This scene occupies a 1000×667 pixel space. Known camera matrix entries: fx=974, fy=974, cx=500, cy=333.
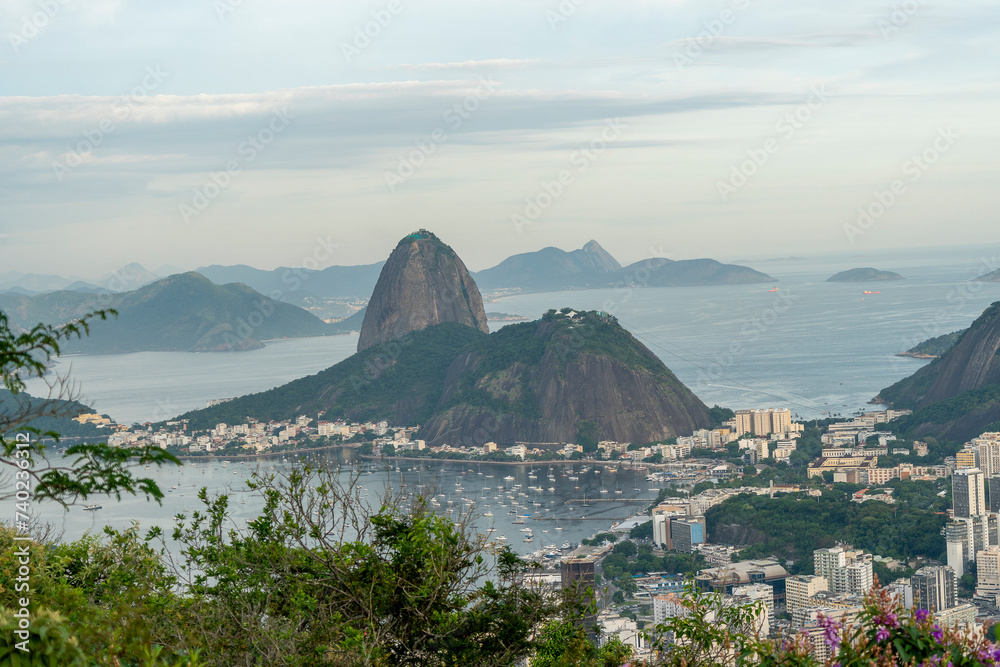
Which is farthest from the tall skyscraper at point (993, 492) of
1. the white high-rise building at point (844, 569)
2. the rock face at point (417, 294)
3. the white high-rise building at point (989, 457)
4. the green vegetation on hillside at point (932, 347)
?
the rock face at point (417, 294)

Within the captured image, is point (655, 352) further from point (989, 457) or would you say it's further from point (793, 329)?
point (989, 457)

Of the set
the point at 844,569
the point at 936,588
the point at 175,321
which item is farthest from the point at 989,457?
the point at 175,321

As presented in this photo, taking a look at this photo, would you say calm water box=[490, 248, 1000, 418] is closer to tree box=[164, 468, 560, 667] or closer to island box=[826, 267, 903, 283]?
island box=[826, 267, 903, 283]

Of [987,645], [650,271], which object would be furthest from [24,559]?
[650,271]

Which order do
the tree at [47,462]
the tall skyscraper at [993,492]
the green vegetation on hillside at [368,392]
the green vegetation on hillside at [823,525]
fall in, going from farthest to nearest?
the green vegetation on hillside at [368,392] < the tall skyscraper at [993,492] < the green vegetation on hillside at [823,525] < the tree at [47,462]

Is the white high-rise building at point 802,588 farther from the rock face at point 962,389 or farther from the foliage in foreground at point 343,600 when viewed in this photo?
Result: the rock face at point 962,389

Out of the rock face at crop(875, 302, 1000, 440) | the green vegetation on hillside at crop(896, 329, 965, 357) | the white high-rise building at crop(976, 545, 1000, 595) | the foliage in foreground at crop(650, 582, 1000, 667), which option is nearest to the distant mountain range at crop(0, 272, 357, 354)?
the green vegetation on hillside at crop(896, 329, 965, 357)

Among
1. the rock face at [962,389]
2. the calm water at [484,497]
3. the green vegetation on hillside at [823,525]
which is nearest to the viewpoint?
the green vegetation on hillside at [823,525]
